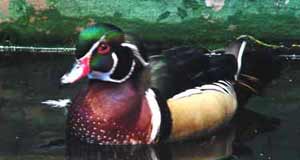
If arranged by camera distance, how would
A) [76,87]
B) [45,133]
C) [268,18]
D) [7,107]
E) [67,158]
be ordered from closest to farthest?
[67,158], [45,133], [7,107], [76,87], [268,18]

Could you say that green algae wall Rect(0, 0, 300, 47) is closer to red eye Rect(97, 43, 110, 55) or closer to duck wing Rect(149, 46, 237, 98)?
duck wing Rect(149, 46, 237, 98)

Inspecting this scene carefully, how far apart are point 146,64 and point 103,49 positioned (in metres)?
0.34

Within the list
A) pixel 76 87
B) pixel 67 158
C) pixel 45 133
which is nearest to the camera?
pixel 67 158

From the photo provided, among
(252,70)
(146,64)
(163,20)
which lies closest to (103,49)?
(146,64)

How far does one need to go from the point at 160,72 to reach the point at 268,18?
120 inches

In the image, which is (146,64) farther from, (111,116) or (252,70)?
(252,70)

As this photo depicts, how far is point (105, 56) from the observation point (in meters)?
7.61

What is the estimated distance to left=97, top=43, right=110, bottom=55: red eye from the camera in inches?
299

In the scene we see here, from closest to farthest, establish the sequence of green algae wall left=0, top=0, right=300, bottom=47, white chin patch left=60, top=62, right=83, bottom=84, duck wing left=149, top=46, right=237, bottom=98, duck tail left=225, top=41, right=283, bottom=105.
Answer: white chin patch left=60, top=62, right=83, bottom=84 < duck wing left=149, top=46, right=237, bottom=98 < duck tail left=225, top=41, right=283, bottom=105 < green algae wall left=0, top=0, right=300, bottom=47

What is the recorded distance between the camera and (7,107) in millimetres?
8586

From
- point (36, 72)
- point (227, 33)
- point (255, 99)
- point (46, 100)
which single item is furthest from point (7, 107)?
point (227, 33)

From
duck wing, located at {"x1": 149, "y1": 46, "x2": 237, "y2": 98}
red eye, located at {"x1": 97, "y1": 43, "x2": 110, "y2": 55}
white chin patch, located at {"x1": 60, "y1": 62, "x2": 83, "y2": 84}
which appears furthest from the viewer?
duck wing, located at {"x1": 149, "y1": 46, "x2": 237, "y2": 98}

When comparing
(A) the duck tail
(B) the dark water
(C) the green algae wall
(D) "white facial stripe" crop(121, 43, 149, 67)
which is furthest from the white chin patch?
(C) the green algae wall

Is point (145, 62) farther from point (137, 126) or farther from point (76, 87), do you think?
point (76, 87)
